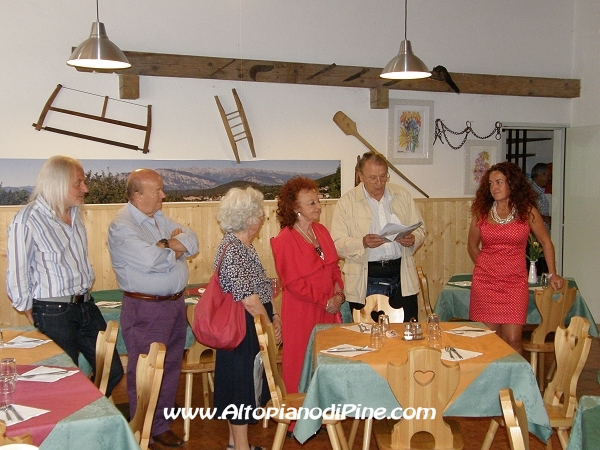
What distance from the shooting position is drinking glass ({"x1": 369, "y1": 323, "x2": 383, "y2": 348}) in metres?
3.36

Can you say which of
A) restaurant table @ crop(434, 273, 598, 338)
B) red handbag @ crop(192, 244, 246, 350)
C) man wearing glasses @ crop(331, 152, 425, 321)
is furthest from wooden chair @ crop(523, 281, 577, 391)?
red handbag @ crop(192, 244, 246, 350)

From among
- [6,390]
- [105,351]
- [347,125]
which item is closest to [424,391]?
[105,351]

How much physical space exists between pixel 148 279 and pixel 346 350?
1230mm

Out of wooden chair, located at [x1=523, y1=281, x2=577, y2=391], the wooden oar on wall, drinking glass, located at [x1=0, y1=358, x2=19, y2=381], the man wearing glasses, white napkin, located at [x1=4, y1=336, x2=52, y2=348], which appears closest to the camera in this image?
drinking glass, located at [x1=0, y1=358, x2=19, y2=381]

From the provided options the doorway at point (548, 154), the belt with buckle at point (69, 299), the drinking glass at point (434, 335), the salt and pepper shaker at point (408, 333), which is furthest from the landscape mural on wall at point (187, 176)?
the drinking glass at point (434, 335)

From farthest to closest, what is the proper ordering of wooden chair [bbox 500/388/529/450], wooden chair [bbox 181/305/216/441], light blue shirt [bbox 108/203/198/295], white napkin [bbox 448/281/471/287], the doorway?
1. the doorway
2. white napkin [bbox 448/281/471/287]
3. wooden chair [bbox 181/305/216/441]
4. light blue shirt [bbox 108/203/198/295]
5. wooden chair [bbox 500/388/529/450]

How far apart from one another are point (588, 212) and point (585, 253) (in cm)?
44

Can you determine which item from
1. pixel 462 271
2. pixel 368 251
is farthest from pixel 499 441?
pixel 462 271

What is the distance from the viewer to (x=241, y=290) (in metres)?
3.40

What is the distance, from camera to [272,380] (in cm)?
328

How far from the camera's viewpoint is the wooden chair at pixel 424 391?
2801 millimetres

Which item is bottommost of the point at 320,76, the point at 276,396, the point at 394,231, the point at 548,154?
the point at 276,396

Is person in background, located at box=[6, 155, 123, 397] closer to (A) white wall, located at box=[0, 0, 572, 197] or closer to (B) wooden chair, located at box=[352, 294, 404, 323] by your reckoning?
(B) wooden chair, located at box=[352, 294, 404, 323]

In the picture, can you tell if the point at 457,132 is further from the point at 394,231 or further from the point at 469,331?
the point at 469,331
